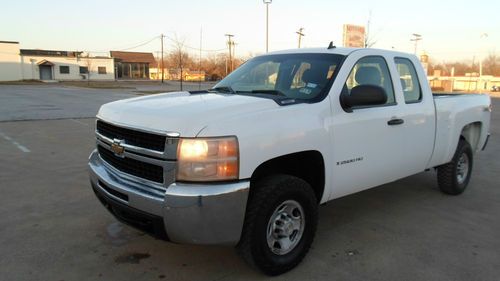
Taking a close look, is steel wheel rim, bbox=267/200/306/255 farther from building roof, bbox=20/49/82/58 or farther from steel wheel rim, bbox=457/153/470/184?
building roof, bbox=20/49/82/58

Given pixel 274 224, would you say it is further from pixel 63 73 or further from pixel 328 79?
pixel 63 73

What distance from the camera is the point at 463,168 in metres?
6.16

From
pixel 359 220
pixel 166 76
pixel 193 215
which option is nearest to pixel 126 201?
pixel 193 215

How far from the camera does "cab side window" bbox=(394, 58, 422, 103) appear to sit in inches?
191

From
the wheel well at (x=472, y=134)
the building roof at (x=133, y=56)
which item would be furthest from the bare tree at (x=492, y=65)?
the wheel well at (x=472, y=134)

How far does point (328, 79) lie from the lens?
4031 mm

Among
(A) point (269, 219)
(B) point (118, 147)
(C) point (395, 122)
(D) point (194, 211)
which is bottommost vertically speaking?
(A) point (269, 219)

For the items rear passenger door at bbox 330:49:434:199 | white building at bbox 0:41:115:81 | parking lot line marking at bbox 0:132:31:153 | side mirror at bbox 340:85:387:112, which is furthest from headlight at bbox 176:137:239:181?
white building at bbox 0:41:115:81

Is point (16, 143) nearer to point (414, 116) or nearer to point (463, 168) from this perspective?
point (414, 116)

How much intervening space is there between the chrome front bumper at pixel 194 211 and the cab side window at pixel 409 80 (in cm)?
261

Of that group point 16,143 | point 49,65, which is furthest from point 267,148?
point 49,65

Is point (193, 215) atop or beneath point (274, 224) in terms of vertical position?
A: atop

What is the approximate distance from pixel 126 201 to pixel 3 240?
1.75m

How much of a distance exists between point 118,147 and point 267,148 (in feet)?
3.99
